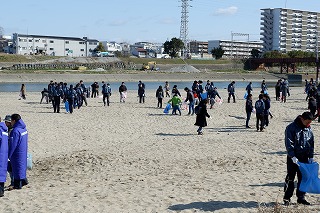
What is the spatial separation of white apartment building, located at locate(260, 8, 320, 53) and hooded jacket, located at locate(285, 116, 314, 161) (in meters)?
146

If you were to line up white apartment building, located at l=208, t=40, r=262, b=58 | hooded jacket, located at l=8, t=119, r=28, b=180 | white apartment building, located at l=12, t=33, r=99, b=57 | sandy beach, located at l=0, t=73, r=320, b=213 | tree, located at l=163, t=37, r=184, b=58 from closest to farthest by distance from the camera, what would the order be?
1. sandy beach, located at l=0, t=73, r=320, b=213
2. hooded jacket, located at l=8, t=119, r=28, b=180
3. tree, located at l=163, t=37, r=184, b=58
4. white apartment building, located at l=12, t=33, r=99, b=57
5. white apartment building, located at l=208, t=40, r=262, b=58

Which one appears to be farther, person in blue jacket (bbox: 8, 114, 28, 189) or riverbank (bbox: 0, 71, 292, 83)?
riverbank (bbox: 0, 71, 292, 83)

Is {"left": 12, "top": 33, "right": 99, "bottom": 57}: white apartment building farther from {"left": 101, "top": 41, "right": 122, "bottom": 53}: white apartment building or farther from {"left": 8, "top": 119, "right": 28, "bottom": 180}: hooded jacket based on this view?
{"left": 8, "top": 119, "right": 28, "bottom": 180}: hooded jacket

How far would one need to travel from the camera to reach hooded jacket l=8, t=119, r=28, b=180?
8820 mm

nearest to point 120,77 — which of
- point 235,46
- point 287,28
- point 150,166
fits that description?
point 150,166

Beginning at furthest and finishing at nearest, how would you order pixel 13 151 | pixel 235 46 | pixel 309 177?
pixel 235 46
pixel 13 151
pixel 309 177

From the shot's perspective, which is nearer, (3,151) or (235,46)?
(3,151)

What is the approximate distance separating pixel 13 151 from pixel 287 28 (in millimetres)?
149890

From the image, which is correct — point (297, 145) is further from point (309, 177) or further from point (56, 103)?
point (56, 103)

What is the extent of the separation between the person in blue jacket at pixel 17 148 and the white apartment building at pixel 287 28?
146 m

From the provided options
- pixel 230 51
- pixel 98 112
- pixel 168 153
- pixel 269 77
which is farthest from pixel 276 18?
pixel 168 153

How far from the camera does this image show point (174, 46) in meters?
124

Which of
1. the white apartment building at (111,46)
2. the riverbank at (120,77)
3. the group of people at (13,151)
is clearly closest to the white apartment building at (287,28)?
the white apartment building at (111,46)

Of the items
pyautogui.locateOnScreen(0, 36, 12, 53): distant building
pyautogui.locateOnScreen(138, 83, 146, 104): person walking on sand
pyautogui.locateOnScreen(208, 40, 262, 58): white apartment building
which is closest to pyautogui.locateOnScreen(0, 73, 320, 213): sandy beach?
pyautogui.locateOnScreen(138, 83, 146, 104): person walking on sand
